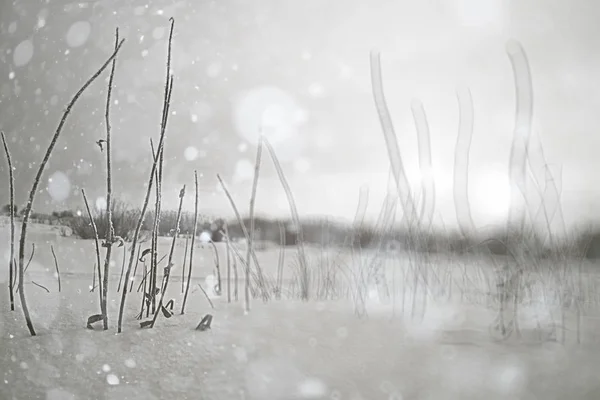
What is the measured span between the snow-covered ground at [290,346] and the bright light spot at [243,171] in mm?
152

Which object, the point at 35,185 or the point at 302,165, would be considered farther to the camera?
the point at 35,185

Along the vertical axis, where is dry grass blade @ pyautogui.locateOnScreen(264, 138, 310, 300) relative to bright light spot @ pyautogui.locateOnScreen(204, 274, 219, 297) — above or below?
above

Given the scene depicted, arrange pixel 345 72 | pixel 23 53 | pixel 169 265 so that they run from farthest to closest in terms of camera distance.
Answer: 1. pixel 23 53
2. pixel 169 265
3. pixel 345 72

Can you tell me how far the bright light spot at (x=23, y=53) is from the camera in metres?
1.26

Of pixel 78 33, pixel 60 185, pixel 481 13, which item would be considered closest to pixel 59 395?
pixel 60 185

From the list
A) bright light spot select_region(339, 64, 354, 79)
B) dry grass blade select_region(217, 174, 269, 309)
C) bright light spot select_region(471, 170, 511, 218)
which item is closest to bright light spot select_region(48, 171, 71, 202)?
dry grass blade select_region(217, 174, 269, 309)

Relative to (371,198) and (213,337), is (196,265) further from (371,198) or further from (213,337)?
(371,198)

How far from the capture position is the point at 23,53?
1.26 m

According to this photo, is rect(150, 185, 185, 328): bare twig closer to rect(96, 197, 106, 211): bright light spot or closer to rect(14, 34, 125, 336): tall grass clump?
rect(96, 197, 106, 211): bright light spot

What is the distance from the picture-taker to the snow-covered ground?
765mm

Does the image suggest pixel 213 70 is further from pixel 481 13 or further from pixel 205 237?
pixel 481 13

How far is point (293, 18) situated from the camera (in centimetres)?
101

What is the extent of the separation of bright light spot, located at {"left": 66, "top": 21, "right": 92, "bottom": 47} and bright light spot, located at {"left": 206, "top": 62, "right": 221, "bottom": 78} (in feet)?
1.09

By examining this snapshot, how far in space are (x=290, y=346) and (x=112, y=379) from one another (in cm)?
35
